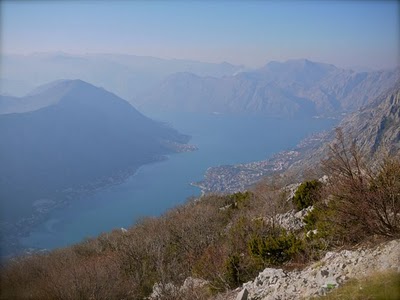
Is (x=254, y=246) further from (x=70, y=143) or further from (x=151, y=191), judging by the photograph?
(x=70, y=143)

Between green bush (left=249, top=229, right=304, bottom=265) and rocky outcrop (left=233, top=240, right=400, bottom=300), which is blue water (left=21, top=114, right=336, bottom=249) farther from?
rocky outcrop (left=233, top=240, right=400, bottom=300)

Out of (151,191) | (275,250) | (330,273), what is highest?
(330,273)

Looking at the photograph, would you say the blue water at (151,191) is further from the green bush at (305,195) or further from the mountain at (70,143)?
the green bush at (305,195)

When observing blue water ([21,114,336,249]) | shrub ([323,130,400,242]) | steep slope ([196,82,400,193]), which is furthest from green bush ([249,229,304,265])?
steep slope ([196,82,400,193])

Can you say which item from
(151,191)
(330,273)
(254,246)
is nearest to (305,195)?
(254,246)

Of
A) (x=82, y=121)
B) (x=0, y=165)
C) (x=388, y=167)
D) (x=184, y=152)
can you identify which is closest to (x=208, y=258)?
(x=388, y=167)
